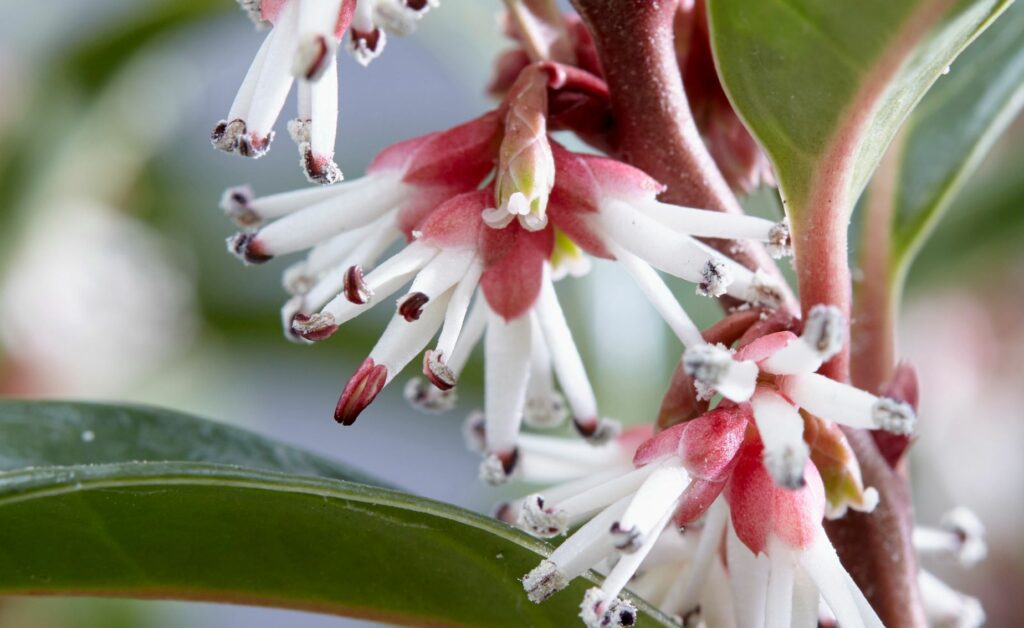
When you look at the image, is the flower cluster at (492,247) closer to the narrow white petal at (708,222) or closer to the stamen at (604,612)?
the narrow white petal at (708,222)

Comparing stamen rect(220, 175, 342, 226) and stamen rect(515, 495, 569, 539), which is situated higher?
stamen rect(220, 175, 342, 226)

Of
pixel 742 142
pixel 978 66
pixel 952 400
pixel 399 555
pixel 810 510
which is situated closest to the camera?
pixel 810 510

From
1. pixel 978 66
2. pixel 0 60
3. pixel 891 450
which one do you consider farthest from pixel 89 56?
pixel 891 450

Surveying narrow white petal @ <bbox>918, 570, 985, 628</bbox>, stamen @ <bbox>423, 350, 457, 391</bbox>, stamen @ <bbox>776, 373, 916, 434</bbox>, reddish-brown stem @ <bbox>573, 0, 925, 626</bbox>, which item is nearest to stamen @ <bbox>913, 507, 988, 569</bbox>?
narrow white petal @ <bbox>918, 570, 985, 628</bbox>

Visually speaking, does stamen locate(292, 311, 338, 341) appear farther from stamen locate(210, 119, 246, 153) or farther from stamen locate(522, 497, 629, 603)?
stamen locate(522, 497, 629, 603)

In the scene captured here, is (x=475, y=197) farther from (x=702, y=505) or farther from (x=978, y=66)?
(x=978, y=66)

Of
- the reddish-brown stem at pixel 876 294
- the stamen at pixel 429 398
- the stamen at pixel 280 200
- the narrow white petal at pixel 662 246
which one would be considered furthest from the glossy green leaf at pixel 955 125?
the stamen at pixel 280 200

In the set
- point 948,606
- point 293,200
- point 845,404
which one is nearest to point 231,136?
point 293,200
